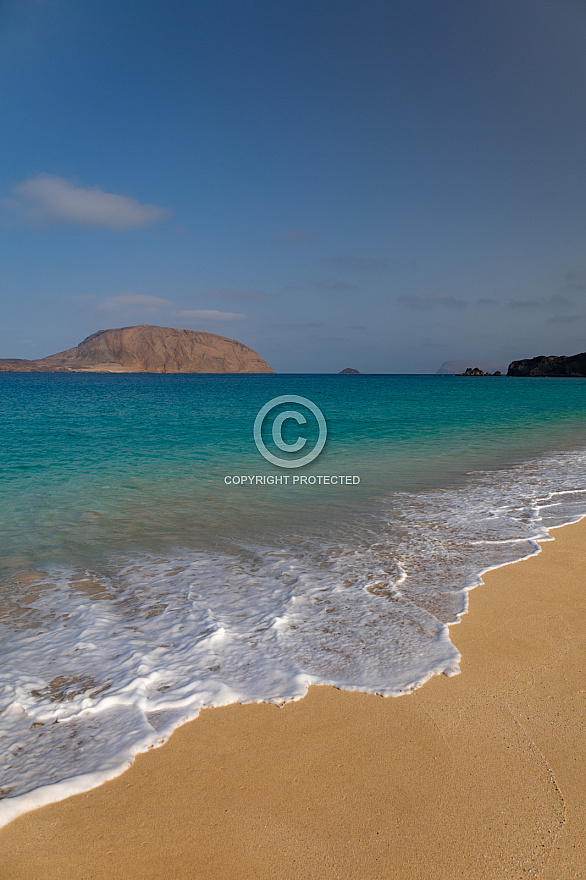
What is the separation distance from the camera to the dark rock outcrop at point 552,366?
457 ft

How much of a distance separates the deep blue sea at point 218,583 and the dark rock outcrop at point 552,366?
149 metres

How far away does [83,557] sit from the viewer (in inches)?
251

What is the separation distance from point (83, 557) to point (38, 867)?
15.0 ft

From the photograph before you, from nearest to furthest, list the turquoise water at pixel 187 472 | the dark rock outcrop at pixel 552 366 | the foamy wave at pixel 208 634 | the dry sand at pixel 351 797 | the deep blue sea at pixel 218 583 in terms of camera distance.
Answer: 1. the dry sand at pixel 351 797
2. the foamy wave at pixel 208 634
3. the deep blue sea at pixel 218 583
4. the turquoise water at pixel 187 472
5. the dark rock outcrop at pixel 552 366

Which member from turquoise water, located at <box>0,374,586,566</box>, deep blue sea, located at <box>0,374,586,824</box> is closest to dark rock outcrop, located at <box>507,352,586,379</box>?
turquoise water, located at <box>0,374,586,566</box>

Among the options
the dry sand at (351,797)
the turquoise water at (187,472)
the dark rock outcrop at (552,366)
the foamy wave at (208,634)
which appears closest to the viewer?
the dry sand at (351,797)

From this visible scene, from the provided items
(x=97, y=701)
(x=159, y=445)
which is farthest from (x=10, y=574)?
(x=159, y=445)

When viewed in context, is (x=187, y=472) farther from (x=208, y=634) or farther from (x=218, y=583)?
(x=208, y=634)

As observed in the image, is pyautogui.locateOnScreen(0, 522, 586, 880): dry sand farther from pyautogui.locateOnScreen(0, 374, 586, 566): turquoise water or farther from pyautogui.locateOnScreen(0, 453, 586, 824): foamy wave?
pyautogui.locateOnScreen(0, 374, 586, 566): turquoise water

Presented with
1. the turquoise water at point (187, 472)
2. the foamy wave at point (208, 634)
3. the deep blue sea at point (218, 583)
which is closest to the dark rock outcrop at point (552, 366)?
the turquoise water at point (187, 472)

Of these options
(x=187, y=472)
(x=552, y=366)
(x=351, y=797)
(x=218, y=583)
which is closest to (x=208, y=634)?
(x=218, y=583)

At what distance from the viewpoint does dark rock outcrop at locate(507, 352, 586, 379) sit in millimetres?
139250

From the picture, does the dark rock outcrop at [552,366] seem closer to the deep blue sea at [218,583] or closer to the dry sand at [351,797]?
the deep blue sea at [218,583]

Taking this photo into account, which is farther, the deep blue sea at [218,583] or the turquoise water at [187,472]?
the turquoise water at [187,472]
